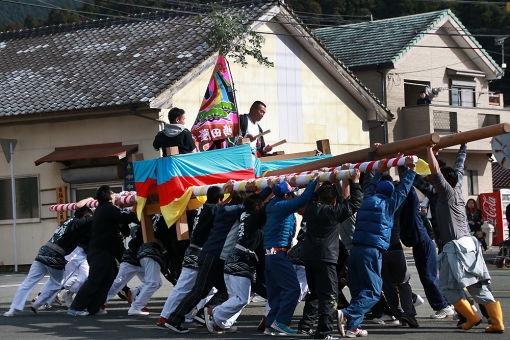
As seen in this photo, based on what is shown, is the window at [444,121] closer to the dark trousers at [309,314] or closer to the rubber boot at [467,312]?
the rubber boot at [467,312]

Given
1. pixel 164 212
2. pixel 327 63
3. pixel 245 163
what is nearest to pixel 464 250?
pixel 245 163

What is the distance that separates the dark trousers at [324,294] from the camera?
31.6 feet

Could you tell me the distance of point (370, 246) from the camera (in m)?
9.87

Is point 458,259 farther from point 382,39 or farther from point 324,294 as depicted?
point 382,39

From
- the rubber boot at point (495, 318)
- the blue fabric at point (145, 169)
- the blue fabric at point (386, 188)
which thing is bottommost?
the rubber boot at point (495, 318)

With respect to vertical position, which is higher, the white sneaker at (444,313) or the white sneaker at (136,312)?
the white sneaker at (444,313)

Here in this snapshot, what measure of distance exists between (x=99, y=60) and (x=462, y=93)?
55.9 ft

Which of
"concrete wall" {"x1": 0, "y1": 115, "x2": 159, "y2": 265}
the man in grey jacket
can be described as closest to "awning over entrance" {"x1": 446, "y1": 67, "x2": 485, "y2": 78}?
"concrete wall" {"x1": 0, "y1": 115, "x2": 159, "y2": 265}

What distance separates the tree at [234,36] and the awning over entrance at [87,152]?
368 cm

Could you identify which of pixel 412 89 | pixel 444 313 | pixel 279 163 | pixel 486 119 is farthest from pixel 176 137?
pixel 486 119

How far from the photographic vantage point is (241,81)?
24438 mm

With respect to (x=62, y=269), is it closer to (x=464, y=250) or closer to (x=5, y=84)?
(x=464, y=250)

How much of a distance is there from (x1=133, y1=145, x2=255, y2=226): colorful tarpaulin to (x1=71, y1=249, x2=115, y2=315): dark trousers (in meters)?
1.11

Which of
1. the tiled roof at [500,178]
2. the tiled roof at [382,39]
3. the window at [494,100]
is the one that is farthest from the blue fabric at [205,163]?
the tiled roof at [500,178]
